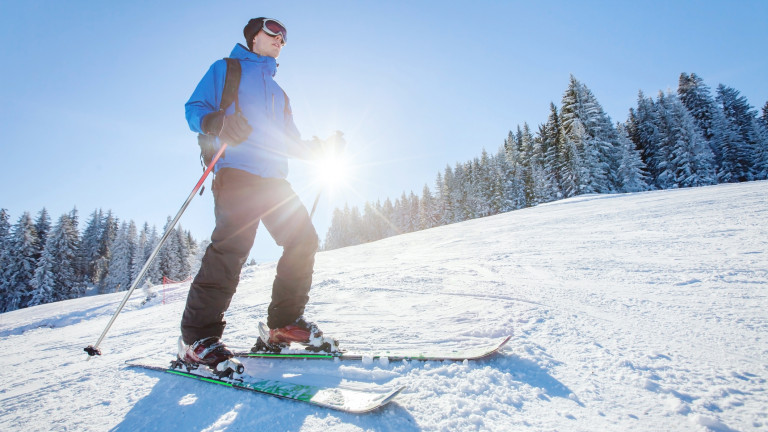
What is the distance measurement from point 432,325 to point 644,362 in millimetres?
1321

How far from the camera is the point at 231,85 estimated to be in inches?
93.5

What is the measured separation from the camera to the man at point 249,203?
2.04 m

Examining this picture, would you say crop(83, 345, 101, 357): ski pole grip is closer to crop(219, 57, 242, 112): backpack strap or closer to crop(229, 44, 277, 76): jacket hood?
crop(219, 57, 242, 112): backpack strap

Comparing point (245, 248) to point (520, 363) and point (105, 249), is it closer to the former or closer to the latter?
point (520, 363)

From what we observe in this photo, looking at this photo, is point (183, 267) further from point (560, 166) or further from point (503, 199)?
point (560, 166)

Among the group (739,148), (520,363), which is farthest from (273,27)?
(739,148)

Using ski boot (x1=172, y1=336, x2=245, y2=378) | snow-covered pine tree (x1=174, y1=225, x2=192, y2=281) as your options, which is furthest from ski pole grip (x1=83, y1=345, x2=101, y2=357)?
snow-covered pine tree (x1=174, y1=225, x2=192, y2=281)

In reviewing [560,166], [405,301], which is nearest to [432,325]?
[405,301]

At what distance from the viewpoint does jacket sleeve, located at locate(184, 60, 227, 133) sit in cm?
225

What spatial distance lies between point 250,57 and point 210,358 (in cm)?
219

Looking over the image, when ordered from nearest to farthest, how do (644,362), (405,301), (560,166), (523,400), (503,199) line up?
1. (523,400)
2. (644,362)
3. (405,301)
4. (560,166)
5. (503,199)

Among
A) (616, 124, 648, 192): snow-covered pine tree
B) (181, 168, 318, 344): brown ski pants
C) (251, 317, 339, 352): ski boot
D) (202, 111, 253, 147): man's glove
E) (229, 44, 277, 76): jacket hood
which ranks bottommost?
(251, 317, 339, 352): ski boot

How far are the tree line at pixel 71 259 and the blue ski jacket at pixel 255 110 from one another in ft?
107

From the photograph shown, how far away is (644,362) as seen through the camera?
5.10ft
